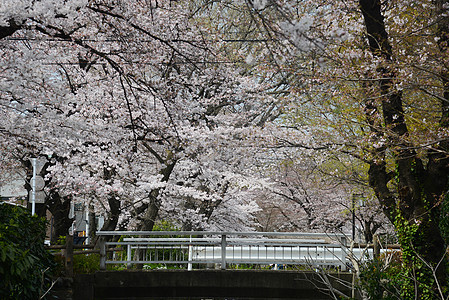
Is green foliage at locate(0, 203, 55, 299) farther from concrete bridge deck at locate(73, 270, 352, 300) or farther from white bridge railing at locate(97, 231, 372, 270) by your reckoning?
concrete bridge deck at locate(73, 270, 352, 300)

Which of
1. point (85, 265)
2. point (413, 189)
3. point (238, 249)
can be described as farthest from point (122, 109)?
point (413, 189)

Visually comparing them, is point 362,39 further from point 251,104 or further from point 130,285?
point 130,285

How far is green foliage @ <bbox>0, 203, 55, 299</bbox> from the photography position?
457 centimetres

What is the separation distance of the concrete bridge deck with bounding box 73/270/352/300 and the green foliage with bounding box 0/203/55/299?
2153 mm

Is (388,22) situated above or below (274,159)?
above

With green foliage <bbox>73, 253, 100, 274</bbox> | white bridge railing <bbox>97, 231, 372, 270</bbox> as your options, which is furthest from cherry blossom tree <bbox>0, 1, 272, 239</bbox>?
white bridge railing <bbox>97, 231, 372, 270</bbox>

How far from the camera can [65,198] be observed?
1402cm

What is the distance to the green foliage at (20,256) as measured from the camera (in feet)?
15.0

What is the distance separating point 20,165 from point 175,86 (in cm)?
657

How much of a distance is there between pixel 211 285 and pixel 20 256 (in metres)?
5.65

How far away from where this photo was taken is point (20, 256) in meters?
4.82

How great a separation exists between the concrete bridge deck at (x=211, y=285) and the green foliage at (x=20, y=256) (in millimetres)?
2153

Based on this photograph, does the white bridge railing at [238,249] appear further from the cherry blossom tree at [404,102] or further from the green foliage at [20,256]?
the green foliage at [20,256]

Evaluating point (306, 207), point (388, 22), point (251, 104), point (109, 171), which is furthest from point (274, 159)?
point (388, 22)
